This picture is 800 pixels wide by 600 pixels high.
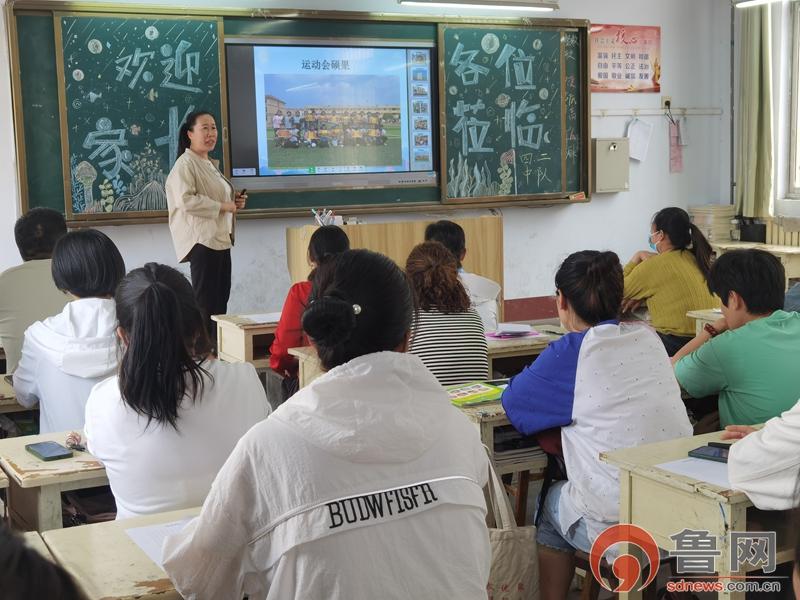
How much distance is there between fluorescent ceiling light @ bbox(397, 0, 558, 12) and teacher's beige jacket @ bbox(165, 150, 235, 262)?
1.62 m

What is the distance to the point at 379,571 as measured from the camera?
149 cm

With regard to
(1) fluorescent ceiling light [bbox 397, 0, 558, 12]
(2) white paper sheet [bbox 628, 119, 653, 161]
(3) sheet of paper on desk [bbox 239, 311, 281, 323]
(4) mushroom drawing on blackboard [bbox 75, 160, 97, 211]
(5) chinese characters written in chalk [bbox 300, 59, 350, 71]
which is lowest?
(3) sheet of paper on desk [bbox 239, 311, 281, 323]

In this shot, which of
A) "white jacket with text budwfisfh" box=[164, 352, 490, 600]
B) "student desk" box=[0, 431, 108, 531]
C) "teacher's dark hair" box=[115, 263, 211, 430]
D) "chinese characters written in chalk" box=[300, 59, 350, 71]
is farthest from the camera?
"chinese characters written in chalk" box=[300, 59, 350, 71]

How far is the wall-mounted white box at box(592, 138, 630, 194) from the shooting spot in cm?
762

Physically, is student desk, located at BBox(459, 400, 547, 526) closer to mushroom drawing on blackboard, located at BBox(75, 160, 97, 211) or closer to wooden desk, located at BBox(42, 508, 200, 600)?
wooden desk, located at BBox(42, 508, 200, 600)

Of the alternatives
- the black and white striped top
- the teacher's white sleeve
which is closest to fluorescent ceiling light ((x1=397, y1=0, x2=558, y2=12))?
the black and white striped top

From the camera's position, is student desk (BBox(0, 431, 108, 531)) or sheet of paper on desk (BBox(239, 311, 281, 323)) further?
sheet of paper on desk (BBox(239, 311, 281, 323))

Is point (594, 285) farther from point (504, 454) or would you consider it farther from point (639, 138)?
point (639, 138)

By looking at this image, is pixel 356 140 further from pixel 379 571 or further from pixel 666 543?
pixel 379 571

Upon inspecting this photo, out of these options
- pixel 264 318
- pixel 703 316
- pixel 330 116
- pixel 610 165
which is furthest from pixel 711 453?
pixel 610 165

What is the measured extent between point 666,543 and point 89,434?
1.33 m

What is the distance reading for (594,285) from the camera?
2.56 meters

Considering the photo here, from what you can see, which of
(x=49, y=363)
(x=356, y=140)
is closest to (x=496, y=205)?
(x=356, y=140)

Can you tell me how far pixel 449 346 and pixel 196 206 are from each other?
2.80 metres
